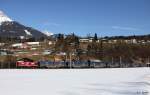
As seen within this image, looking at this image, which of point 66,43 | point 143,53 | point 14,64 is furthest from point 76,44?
point 14,64

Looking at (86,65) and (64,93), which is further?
(86,65)

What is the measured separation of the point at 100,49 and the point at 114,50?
9532mm

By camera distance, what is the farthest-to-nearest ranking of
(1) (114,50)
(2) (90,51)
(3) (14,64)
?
(1) (114,50)
(2) (90,51)
(3) (14,64)

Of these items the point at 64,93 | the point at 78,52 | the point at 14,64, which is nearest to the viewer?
the point at 64,93

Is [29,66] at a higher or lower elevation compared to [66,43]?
lower

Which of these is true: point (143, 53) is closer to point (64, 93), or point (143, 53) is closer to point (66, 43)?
point (66, 43)

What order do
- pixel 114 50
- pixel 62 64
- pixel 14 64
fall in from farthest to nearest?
1. pixel 114 50
2. pixel 62 64
3. pixel 14 64

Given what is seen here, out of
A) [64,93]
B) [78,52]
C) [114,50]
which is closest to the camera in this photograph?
[64,93]

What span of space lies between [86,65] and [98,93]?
67.1 metres

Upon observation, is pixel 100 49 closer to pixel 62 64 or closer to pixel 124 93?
pixel 62 64

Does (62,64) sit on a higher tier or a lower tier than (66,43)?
lower

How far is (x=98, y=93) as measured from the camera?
1658 centimetres

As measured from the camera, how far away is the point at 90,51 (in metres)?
149

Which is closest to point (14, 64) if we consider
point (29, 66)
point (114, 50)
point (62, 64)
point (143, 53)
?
point (29, 66)
